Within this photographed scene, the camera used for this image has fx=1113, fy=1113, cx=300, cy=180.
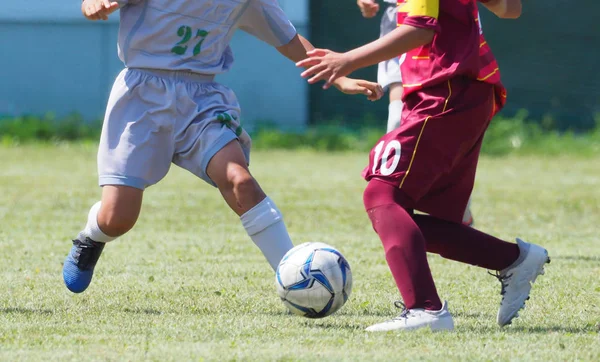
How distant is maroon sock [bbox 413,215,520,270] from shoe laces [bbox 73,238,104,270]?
1469 millimetres

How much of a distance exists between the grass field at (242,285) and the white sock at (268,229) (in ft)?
0.83

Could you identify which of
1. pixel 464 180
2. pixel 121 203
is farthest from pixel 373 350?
pixel 121 203

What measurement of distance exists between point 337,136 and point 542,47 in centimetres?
320

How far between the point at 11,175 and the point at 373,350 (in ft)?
27.2

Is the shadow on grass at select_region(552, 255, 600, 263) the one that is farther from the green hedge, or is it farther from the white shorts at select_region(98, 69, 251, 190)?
the green hedge

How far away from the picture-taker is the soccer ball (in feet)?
13.5

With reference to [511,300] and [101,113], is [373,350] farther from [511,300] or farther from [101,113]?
[101,113]

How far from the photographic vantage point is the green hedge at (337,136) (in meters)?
15.3

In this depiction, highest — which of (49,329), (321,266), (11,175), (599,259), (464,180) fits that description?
(464,180)

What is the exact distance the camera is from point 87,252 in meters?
4.85

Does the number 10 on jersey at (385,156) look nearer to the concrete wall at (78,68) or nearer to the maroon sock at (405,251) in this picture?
the maroon sock at (405,251)

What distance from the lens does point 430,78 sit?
4.02 metres

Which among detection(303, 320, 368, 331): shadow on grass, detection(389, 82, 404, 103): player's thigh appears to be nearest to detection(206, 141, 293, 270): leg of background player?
detection(303, 320, 368, 331): shadow on grass

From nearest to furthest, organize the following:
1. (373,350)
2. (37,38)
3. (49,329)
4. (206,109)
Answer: (373,350), (49,329), (206,109), (37,38)
